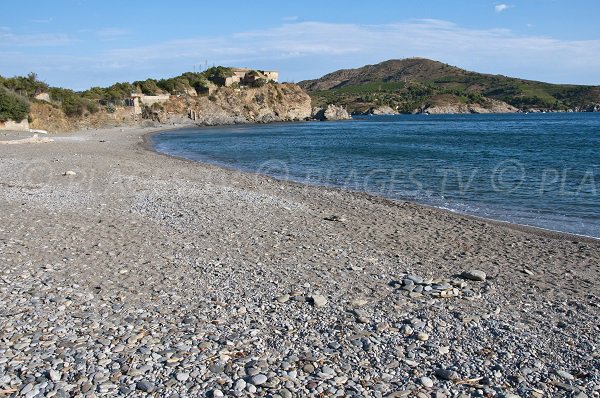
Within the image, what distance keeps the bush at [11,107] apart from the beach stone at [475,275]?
47.8 meters

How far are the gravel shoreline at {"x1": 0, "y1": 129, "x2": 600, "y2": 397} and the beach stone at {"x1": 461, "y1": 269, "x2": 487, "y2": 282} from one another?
0.05 ft

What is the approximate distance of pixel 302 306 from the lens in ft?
22.4

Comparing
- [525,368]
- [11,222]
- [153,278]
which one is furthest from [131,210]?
[525,368]

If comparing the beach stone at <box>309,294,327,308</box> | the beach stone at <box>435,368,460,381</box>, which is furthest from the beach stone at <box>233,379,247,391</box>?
the beach stone at <box>309,294,327,308</box>

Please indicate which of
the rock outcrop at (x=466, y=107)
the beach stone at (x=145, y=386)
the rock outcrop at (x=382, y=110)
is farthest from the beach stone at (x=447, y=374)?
the rock outcrop at (x=466, y=107)

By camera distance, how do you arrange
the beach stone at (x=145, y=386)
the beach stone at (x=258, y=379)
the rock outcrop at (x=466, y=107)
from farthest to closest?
the rock outcrop at (x=466, y=107)
the beach stone at (x=258, y=379)
the beach stone at (x=145, y=386)

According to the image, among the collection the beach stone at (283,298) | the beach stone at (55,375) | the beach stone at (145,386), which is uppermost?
the beach stone at (55,375)

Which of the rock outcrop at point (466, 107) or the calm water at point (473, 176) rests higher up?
the rock outcrop at point (466, 107)

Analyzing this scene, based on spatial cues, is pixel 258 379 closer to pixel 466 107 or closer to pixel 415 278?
pixel 415 278

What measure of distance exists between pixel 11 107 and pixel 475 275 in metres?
48.5

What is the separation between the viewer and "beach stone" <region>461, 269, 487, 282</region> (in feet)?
26.9

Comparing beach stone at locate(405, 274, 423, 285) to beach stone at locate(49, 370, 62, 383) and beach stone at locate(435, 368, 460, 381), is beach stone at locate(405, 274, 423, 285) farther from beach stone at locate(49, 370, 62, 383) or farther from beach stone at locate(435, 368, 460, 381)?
beach stone at locate(49, 370, 62, 383)

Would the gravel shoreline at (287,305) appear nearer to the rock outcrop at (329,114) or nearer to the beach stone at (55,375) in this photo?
the beach stone at (55,375)

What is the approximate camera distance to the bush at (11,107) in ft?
149
